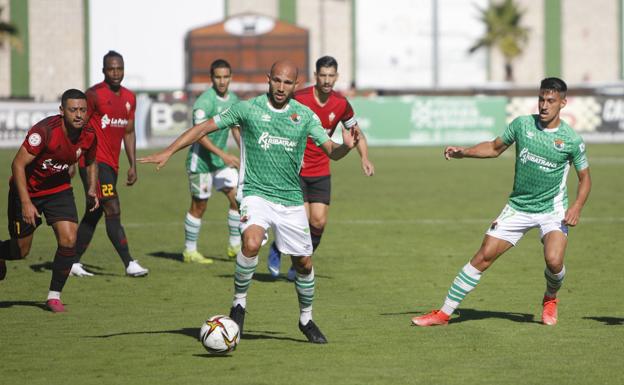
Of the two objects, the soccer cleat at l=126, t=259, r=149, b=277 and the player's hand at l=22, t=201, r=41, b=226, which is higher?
the player's hand at l=22, t=201, r=41, b=226

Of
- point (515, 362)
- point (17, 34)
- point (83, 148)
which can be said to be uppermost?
point (17, 34)

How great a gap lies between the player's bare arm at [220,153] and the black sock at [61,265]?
9.58 feet

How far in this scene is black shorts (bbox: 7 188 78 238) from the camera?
10.3m

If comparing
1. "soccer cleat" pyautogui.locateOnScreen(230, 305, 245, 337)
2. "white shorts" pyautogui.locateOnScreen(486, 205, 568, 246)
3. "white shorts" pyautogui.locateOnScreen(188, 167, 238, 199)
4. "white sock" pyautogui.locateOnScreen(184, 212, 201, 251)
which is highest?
"white shorts" pyautogui.locateOnScreen(188, 167, 238, 199)

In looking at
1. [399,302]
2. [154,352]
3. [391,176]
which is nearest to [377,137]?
[391,176]

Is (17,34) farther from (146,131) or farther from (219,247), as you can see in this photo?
(219,247)

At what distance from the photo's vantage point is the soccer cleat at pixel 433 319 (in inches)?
382

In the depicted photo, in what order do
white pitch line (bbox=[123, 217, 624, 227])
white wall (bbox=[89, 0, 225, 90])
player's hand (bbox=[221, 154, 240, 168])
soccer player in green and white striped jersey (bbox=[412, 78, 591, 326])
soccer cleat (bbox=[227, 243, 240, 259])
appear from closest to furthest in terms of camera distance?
soccer player in green and white striped jersey (bbox=[412, 78, 591, 326]) → player's hand (bbox=[221, 154, 240, 168]) → soccer cleat (bbox=[227, 243, 240, 259]) → white pitch line (bbox=[123, 217, 624, 227]) → white wall (bbox=[89, 0, 225, 90])

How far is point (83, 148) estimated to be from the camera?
34.2ft

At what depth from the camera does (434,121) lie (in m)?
37.7

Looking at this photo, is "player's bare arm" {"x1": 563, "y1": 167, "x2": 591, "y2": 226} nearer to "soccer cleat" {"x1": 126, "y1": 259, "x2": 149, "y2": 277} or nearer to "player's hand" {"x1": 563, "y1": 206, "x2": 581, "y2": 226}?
"player's hand" {"x1": 563, "y1": 206, "x2": 581, "y2": 226}

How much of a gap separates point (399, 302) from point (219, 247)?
490cm

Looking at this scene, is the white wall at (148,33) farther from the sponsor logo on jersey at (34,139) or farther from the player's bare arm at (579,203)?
the player's bare arm at (579,203)

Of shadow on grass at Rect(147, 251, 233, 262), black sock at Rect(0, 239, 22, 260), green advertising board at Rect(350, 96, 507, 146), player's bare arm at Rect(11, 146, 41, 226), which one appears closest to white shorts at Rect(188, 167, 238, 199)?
shadow on grass at Rect(147, 251, 233, 262)
